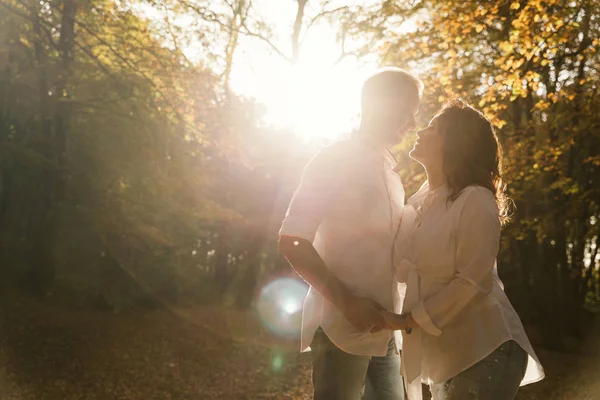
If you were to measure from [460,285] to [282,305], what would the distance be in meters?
15.5

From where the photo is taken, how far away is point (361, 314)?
207 cm

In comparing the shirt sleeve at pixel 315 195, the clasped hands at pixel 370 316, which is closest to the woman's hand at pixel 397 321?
the clasped hands at pixel 370 316

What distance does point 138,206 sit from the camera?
462 inches

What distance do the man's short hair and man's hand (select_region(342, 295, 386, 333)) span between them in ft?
2.65

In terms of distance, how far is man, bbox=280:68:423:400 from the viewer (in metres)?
2.09

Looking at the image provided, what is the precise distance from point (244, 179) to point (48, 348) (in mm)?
6391

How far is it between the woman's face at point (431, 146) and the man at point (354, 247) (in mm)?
94

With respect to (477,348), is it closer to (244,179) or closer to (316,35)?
(244,179)

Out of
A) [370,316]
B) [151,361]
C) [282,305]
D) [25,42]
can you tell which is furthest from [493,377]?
[282,305]

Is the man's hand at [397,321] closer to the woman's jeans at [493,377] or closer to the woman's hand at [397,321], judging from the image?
the woman's hand at [397,321]

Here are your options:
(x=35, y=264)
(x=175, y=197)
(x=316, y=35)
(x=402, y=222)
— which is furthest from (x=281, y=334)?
(x=402, y=222)

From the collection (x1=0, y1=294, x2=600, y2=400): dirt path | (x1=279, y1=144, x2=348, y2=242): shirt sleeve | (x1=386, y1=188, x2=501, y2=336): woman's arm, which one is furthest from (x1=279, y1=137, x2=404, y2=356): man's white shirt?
(x1=0, y1=294, x2=600, y2=400): dirt path

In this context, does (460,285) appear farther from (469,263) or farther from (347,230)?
(347,230)

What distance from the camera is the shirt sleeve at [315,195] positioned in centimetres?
210
